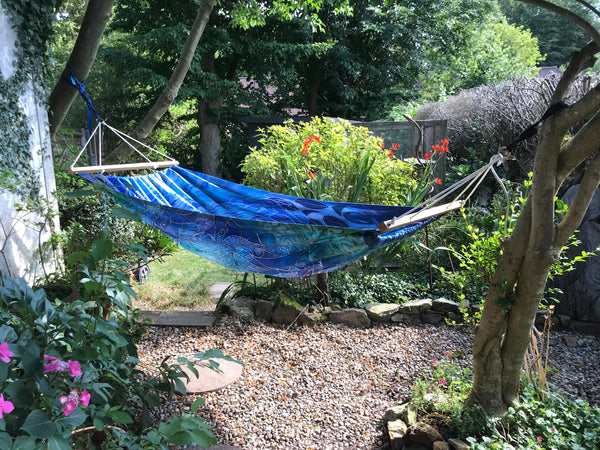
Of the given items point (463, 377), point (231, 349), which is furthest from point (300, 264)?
point (463, 377)

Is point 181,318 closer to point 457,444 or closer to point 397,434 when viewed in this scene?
point 397,434

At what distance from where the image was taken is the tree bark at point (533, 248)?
1.44 meters

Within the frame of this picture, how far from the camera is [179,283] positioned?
358 cm

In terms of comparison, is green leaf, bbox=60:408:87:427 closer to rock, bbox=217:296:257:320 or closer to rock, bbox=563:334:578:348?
rock, bbox=217:296:257:320

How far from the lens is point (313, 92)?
837 centimetres

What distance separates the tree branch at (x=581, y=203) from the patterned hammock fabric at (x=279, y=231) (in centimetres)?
53

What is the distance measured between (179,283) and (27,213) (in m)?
1.27

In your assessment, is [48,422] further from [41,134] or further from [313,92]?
[313,92]

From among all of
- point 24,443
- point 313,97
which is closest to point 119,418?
point 24,443

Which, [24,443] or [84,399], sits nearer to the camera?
[24,443]

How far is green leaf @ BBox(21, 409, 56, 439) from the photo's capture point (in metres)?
0.64

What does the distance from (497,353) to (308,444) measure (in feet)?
2.54

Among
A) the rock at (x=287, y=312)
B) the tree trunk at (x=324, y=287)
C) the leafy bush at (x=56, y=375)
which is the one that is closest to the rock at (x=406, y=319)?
the tree trunk at (x=324, y=287)

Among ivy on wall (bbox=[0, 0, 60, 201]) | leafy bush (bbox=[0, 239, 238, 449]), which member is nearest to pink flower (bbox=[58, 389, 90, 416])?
leafy bush (bbox=[0, 239, 238, 449])
